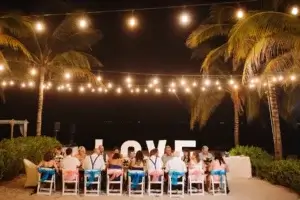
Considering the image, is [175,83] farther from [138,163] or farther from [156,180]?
[156,180]

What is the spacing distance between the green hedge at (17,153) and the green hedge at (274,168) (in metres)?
7.28

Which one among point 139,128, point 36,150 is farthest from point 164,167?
point 139,128

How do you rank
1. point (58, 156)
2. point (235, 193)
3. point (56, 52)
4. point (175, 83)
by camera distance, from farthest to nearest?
point (56, 52), point (175, 83), point (58, 156), point (235, 193)

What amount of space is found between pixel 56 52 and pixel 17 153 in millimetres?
6965

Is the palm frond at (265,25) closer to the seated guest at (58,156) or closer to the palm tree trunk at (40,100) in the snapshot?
the seated guest at (58,156)

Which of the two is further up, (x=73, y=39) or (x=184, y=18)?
(x=73, y=39)

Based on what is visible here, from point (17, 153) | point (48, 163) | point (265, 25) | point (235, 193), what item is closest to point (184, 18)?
point (265, 25)

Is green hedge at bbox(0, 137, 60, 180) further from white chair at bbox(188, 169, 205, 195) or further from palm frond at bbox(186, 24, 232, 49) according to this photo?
palm frond at bbox(186, 24, 232, 49)

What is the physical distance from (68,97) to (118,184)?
27.2 m

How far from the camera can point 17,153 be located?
1081 cm

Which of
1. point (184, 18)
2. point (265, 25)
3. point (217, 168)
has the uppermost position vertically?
point (265, 25)

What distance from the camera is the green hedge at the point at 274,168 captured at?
31.7 ft

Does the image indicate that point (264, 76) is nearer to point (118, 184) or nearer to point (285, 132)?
point (118, 184)

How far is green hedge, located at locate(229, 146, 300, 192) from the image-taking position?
967cm
